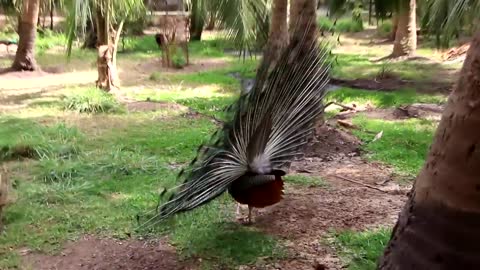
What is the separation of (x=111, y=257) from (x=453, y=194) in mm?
2395

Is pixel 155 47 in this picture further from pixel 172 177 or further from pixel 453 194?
pixel 453 194

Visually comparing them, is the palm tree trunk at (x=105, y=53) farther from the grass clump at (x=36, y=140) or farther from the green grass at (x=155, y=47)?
the green grass at (x=155, y=47)

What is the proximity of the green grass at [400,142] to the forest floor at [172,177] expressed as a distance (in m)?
0.01

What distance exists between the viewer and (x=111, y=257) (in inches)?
152

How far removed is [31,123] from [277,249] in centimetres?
470

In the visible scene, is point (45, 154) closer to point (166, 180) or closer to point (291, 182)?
point (166, 180)

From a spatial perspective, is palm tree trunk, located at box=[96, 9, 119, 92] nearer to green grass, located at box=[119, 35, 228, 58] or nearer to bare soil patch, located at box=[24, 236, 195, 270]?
green grass, located at box=[119, 35, 228, 58]

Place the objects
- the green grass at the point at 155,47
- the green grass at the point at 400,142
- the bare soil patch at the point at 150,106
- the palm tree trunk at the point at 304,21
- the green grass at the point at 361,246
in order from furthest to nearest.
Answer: the green grass at the point at 155,47 → the bare soil patch at the point at 150,106 → the green grass at the point at 400,142 → the palm tree trunk at the point at 304,21 → the green grass at the point at 361,246

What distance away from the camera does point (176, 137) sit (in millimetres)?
7094

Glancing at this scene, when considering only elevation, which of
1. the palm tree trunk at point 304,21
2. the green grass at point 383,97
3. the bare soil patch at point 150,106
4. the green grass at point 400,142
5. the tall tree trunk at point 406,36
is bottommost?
the green grass at point 383,97

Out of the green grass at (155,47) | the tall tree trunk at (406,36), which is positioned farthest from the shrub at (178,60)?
the tall tree trunk at (406,36)

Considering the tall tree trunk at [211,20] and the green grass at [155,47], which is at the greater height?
the tall tree trunk at [211,20]

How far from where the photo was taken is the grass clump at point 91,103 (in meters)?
8.52

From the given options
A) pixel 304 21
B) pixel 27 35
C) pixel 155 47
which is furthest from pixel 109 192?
pixel 155 47
